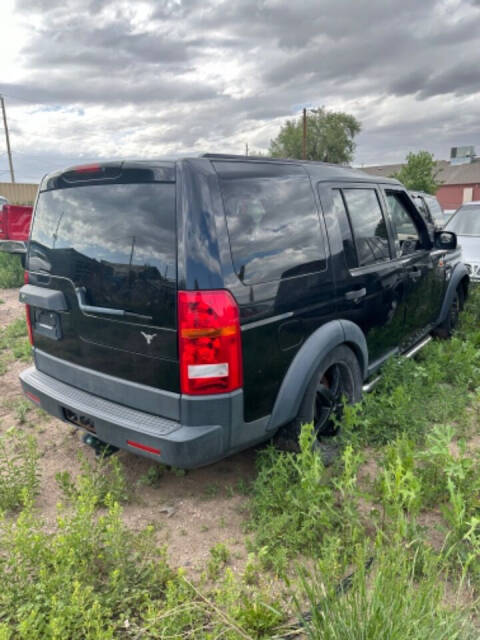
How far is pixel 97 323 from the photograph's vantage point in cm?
268

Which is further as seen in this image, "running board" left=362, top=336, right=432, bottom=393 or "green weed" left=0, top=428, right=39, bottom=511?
"running board" left=362, top=336, right=432, bottom=393

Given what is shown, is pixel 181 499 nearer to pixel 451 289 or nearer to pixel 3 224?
pixel 451 289

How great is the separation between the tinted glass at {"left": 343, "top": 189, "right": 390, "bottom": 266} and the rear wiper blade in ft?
5.78

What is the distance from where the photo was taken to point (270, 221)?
2676 millimetres

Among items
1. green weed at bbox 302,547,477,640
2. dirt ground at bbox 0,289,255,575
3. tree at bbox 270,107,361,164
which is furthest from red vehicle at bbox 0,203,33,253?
tree at bbox 270,107,361,164

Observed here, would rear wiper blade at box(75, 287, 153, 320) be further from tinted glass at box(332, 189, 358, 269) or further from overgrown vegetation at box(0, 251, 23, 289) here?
overgrown vegetation at box(0, 251, 23, 289)

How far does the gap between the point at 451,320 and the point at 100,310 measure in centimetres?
460

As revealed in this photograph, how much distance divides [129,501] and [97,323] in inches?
45.7

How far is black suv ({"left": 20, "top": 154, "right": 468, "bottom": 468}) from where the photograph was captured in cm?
232

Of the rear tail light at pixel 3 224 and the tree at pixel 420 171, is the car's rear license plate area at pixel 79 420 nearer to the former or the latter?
the rear tail light at pixel 3 224

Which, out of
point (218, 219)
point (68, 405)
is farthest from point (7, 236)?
point (218, 219)

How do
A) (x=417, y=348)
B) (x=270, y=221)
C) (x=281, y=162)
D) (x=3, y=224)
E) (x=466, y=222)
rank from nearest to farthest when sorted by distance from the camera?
(x=270, y=221)
(x=281, y=162)
(x=417, y=348)
(x=466, y=222)
(x=3, y=224)

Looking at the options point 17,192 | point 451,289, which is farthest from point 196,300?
point 17,192

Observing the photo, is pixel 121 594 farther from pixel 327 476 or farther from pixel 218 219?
pixel 218 219
